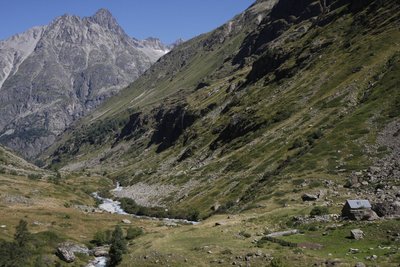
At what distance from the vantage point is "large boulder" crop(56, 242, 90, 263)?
2554 inches

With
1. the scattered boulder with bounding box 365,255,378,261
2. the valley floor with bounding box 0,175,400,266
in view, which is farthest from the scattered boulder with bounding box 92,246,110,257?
the scattered boulder with bounding box 365,255,378,261

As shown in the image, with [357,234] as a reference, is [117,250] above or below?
above

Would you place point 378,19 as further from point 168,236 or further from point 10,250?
point 10,250

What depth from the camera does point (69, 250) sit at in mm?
67812

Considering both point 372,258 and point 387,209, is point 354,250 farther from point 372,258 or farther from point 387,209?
point 387,209

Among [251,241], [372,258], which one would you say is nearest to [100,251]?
[251,241]

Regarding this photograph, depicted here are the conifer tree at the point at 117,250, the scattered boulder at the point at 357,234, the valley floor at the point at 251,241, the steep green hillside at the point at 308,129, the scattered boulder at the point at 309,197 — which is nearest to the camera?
the valley floor at the point at 251,241

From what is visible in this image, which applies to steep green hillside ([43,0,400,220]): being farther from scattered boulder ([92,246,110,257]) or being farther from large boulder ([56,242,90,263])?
large boulder ([56,242,90,263])

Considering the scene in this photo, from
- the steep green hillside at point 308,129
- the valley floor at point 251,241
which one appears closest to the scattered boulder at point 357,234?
the valley floor at point 251,241

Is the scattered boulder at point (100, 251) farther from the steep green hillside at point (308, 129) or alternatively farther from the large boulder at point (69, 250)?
the steep green hillside at point (308, 129)

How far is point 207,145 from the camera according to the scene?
185 metres

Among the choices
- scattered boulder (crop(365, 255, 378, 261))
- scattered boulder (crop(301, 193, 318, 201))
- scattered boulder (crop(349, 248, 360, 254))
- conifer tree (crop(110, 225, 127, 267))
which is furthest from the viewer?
scattered boulder (crop(301, 193, 318, 201))

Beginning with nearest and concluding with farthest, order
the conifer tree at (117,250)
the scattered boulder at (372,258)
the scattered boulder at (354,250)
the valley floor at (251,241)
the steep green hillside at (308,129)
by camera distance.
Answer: the scattered boulder at (372,258) < the scattered boulder at (354,250) < the valley floor at (251,241) < the conifer tree at (117,250) < the steep green hillside at (308,129)

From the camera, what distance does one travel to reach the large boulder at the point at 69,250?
6488 cm
